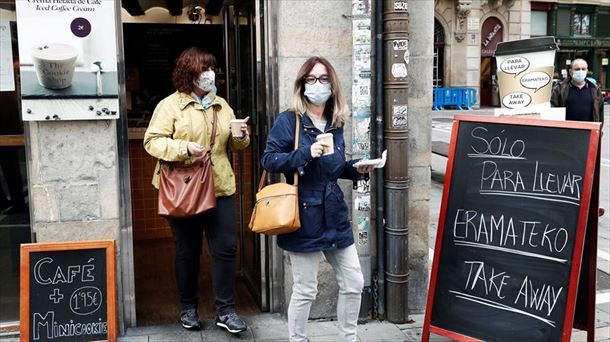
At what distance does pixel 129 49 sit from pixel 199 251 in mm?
3533

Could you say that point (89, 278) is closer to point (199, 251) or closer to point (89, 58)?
point (199, 251)

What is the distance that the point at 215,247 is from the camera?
4180 mm

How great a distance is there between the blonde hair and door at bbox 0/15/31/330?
194 cm

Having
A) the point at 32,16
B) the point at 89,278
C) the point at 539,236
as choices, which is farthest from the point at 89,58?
the point at 539,236

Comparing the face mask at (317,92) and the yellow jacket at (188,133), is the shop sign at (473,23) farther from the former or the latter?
the face mask at (317,92)

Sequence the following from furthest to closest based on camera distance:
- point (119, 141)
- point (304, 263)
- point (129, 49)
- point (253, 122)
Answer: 1. point (129, 49)
2. point (253, 122)
3. point (119, 141)
4. point (304, 263)

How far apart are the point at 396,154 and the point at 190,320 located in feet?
5.81

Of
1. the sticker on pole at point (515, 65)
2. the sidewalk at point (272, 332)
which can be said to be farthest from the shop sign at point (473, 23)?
the sidewalk at point (272, 332)

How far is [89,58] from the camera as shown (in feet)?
13.2

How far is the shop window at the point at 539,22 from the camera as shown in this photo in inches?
1188

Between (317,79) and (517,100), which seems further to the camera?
(517,100)

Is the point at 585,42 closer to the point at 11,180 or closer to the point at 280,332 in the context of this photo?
the point at 280,332

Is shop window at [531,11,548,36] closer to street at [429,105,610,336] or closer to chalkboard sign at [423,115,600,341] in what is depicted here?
street at [429,105,610,336]

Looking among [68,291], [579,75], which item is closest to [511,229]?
[68,291]
